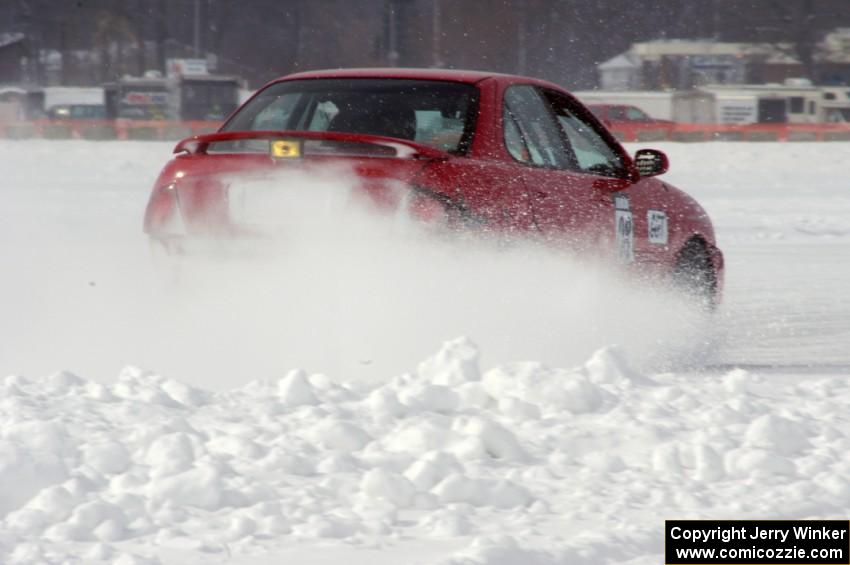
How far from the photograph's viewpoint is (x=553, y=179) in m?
6.40

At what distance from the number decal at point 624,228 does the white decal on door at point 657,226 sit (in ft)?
0.61

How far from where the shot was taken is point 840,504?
4.10 m

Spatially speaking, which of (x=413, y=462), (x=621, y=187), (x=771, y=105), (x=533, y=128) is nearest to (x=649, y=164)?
(x=621, y=187)

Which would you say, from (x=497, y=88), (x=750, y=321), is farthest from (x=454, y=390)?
(x=750, y=321)

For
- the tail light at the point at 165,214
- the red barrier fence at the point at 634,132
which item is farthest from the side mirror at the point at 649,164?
the red barrier fence at the point at 634,132

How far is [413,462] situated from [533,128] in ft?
8.71

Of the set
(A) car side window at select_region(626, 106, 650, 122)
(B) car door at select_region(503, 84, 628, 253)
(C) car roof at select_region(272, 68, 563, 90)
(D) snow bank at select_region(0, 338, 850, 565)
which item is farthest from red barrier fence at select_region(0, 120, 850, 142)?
(D) snow bank at select_region(0, 338, 850, 565)

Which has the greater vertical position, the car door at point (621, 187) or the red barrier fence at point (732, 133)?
the car door at point (621, 187)

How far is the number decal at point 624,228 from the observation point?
6.90 m

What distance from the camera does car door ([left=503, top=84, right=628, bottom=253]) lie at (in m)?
6.27

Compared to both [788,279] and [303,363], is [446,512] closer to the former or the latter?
[303,363]

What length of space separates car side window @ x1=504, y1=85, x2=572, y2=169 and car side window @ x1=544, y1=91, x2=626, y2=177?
7.8 inches

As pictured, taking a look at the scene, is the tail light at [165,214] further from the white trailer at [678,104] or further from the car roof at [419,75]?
the white trailer at [678,104]

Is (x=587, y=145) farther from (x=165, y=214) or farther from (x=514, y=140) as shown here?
(x=165, y=214)
